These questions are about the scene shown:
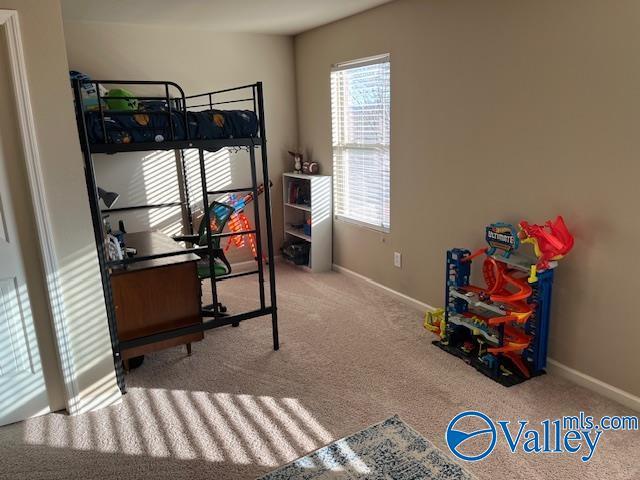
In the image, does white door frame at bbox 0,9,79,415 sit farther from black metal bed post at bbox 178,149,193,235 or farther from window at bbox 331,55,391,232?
window at bbox 331,55,391,232

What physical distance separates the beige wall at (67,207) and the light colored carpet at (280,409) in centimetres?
26

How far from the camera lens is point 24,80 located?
223 centimetres

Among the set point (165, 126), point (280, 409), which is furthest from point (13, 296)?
point (280, 409)

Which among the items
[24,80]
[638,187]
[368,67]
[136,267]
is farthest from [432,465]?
[368,67]

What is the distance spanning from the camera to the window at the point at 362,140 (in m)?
4.05

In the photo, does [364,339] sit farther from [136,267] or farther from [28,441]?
[28,441]

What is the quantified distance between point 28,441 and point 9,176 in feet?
4.11

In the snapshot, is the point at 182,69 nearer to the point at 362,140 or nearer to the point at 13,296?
the point at 362,140

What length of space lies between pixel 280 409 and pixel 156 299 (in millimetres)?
967

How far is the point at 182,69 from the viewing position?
4.45 metres

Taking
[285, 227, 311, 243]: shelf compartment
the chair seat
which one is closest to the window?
[285, 227, 311, 243]: shelf compartment

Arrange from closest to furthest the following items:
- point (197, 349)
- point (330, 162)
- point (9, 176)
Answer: point (9, 176), point (197, 349), point (330, 162)

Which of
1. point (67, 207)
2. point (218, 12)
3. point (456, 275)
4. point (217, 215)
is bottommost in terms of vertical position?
Result: point (456, 275)

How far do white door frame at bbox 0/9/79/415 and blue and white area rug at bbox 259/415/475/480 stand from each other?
1205 mm
